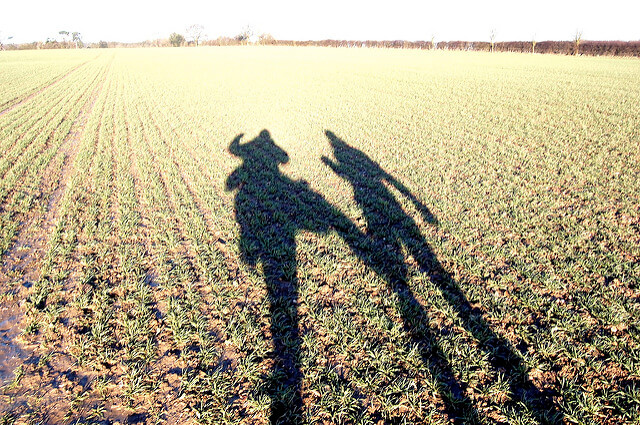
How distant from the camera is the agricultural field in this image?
2.92 metres

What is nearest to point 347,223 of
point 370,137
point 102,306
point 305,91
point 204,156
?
point 102,306

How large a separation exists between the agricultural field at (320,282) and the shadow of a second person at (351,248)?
0.03 m

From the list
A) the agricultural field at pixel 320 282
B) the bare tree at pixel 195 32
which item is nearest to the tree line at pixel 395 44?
the bare tree at pixel 195 32

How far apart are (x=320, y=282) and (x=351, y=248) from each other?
0.90 meters

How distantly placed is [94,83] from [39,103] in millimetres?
9718

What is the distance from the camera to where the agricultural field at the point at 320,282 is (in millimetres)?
2918

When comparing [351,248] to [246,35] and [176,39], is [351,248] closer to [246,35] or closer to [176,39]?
[246,35]

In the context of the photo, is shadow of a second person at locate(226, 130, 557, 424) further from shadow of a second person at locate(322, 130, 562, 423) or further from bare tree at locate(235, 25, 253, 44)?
bare tree at locate(235, 25, 253, 44)

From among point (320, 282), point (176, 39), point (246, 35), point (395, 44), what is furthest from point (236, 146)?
point (176, 39)

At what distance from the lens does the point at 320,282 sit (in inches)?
171

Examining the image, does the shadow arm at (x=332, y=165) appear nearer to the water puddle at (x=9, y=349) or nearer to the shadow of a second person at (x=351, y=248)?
the shadow of a second person at (x=351, y=248)

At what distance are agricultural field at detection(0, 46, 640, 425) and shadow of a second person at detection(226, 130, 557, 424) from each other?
0.03m

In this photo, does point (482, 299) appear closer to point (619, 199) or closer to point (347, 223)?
point (347, 223)

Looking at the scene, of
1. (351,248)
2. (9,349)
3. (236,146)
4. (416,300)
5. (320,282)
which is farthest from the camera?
(236,146)
